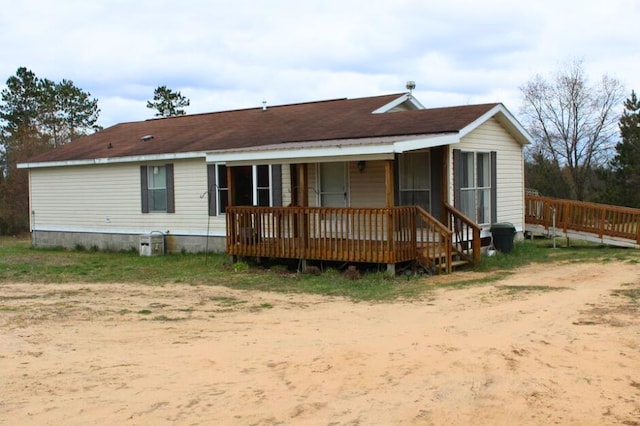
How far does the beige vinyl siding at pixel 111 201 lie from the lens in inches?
690

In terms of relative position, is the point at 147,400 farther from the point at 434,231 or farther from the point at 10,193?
the point at 10,193

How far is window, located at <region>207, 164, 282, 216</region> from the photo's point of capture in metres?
16.3

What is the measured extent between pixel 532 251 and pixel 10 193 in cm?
2412

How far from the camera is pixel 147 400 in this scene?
5387 millimetres

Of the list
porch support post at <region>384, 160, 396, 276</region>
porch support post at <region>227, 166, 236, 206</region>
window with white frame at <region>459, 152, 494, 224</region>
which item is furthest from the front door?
porch support post at <region>384, 160, 396, 276</region>

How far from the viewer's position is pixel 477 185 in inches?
604

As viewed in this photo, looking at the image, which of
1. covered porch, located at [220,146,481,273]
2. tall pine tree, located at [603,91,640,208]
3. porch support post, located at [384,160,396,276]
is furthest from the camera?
tall pine tree, located at [603,91,640,208]

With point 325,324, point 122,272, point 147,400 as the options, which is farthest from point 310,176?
point 147,400

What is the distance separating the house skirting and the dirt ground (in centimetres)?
713

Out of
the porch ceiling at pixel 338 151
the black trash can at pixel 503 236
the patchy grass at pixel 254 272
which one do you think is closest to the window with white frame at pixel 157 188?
the patchy grass at pixel 254 272

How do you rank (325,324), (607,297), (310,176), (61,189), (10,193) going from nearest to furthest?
(325,324) → (607,297) → (310,176) → (61,189) → (10,193)

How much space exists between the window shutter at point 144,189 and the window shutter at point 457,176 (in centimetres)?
866

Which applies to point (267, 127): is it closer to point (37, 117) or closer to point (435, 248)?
point (435, 248)

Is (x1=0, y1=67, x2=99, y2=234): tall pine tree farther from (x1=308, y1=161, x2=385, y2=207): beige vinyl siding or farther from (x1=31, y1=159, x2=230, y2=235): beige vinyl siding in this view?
(x1=308, y1=161, x2=385, y2=207): beige vinyl siding
